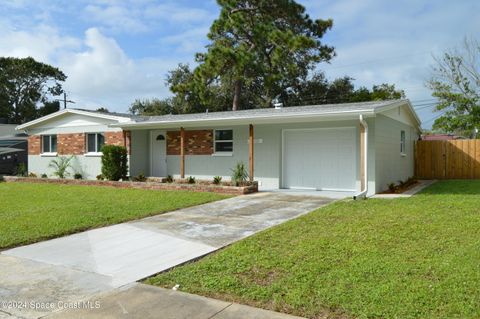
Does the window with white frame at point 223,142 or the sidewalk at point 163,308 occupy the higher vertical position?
the window with white frame at point 223,142

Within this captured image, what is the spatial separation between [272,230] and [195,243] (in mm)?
1454

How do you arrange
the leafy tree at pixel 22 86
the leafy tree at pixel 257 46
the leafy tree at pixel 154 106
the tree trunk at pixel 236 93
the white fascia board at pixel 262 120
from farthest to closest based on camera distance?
the leafy tree at pixel 22 86
the leafy tree at pixel 154 106
the tree trunk at pixel 236 93
the leafy tree at pixel 257 46
the white fascia board at pixel 262 120

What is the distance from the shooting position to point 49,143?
20.3 meters

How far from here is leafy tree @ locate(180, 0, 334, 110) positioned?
25.8 m

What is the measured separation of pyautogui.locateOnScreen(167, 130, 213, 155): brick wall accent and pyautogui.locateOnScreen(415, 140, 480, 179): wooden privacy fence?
399 inches

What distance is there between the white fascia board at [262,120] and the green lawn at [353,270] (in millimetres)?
4857

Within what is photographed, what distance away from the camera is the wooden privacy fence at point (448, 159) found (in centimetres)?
1808

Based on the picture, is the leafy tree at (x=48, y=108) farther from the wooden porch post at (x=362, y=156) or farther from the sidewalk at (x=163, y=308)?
the sidewalk at (x=163, y=308)

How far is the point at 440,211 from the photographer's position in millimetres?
8469

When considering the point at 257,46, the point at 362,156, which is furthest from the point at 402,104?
the point at 257,46

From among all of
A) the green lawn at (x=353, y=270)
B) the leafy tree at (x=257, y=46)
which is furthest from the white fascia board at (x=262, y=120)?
the leafy tree at (x=257, y=46)

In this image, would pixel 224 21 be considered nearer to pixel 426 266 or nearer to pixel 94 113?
pixel 94 113

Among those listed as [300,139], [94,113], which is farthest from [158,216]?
[94,113]

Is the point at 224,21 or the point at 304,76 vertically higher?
the point at 224,21
